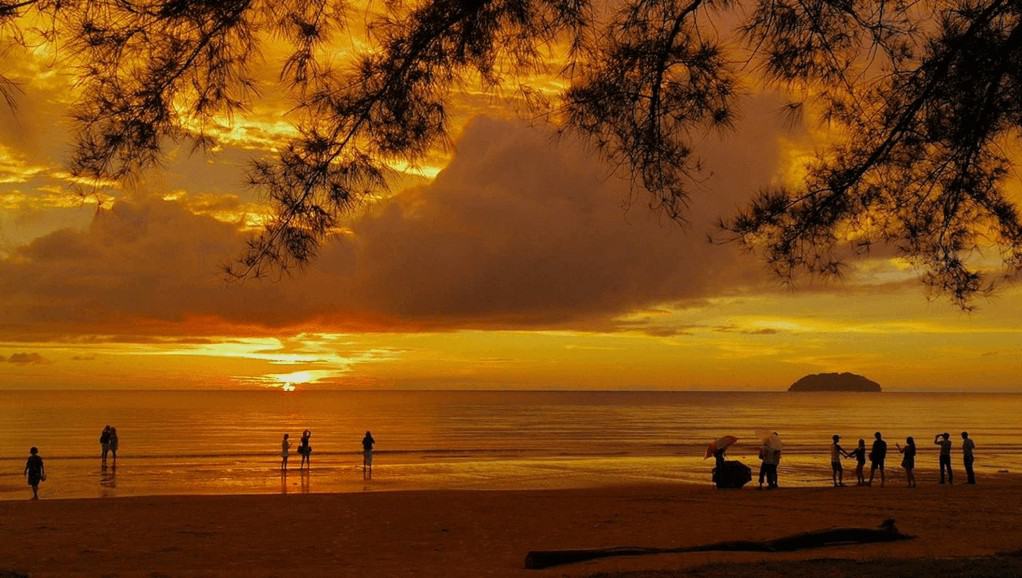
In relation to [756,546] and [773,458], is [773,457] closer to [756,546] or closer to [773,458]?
[773,458]

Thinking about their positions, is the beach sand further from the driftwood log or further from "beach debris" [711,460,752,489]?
"beach debris" [711,460,752,489]

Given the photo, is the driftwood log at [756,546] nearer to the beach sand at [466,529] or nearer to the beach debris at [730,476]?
the beach sand at [466,529]

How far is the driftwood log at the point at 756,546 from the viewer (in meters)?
11.0

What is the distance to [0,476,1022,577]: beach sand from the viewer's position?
1159 centimetres

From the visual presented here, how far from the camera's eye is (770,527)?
1540 cm

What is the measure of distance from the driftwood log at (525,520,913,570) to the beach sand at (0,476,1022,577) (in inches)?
10.0

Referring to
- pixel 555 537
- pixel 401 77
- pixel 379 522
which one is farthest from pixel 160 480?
pixel 401 77

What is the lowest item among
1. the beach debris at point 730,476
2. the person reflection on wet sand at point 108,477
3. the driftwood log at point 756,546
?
the person reflection on wet sand at point 108,477

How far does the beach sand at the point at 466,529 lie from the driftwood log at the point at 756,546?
0.83ft

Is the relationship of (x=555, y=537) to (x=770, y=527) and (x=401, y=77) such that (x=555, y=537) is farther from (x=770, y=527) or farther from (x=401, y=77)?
(x=401, y=77)

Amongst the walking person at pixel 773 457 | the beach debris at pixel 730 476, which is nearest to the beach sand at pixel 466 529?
the walking person at pixel 773 457

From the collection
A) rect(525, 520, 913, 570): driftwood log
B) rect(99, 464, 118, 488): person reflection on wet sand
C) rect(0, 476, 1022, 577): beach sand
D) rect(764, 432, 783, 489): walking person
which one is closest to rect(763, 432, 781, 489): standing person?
rect(764, 432, 783, 489): walking person

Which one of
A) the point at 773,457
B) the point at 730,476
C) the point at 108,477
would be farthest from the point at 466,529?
the point at 108,477

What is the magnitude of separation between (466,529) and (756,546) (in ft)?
20.3
